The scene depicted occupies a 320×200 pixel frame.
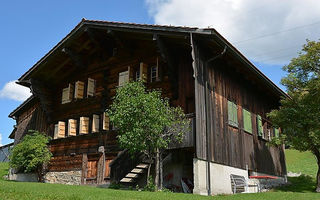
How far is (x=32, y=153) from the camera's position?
65.4 feet

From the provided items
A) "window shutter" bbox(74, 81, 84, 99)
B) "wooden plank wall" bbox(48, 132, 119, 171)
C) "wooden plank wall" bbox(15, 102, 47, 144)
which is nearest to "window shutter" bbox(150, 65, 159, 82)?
"wooden plank wall" bbox(48, 132, 119, 171)

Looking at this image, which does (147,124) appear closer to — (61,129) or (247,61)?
(247,61)

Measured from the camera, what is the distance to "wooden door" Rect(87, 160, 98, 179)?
17.6 metres

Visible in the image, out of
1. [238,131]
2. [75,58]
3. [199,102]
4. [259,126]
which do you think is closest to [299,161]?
[259,126]

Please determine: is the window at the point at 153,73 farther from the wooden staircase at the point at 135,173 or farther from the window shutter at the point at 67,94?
the window shutter at the point at 67,94

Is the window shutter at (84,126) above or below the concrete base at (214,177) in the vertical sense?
above

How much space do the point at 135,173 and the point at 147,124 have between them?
3.34 metres

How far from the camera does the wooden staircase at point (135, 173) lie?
14.8 m

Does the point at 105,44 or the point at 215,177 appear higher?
the point at 105,44

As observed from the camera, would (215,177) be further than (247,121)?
No

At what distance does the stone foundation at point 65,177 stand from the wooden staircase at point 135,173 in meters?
4.29

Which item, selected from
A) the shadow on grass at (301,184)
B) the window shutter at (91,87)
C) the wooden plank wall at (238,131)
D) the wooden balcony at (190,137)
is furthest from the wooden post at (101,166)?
the shadow on grass at (301,184)

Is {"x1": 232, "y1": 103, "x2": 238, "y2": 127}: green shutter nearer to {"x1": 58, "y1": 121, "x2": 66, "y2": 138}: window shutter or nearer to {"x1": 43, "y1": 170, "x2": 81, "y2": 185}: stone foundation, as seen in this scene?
{"x1": 43, "y1": 170, "x2": 81, "y2": 185}: stone foundation

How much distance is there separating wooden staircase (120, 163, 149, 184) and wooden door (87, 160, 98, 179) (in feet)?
10.2
